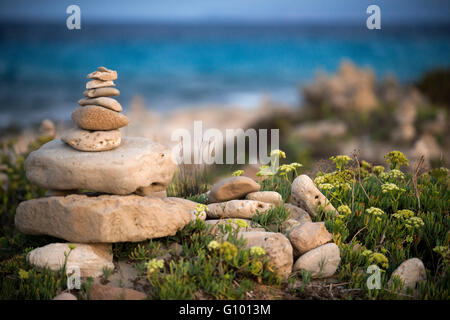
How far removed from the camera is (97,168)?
434 cm

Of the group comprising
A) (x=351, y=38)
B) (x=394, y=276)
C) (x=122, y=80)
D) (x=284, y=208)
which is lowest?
(x=394, y=276)

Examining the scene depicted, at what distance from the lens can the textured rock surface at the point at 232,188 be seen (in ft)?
17.0

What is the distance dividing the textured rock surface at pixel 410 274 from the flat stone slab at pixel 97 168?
2.85m

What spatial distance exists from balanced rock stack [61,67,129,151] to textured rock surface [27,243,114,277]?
1113mm

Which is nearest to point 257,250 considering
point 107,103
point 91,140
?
point 91,140

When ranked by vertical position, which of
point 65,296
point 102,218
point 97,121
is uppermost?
point 97,121

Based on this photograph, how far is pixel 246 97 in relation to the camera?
31672mm

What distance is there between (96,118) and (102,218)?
114 centimetres

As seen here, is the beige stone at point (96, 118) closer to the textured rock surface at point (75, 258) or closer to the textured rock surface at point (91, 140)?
the textured rock surface at point (91, 140)

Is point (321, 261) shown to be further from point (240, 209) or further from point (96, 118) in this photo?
point (96, 118)

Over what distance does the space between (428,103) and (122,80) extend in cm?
2438

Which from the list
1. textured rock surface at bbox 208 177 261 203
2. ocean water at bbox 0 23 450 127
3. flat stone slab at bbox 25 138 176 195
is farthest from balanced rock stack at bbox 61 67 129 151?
ocean water at bbox 0 23 450 127
